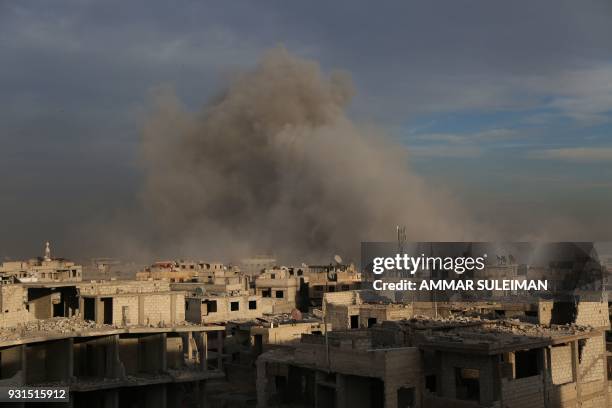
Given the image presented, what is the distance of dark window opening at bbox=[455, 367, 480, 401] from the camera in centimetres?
1697

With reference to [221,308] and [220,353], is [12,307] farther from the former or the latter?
[221,308]

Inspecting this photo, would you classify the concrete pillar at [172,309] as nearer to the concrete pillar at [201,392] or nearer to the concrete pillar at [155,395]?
the concrete pillar at [201,392]

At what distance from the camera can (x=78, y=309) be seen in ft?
71.1

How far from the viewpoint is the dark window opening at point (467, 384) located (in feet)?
55.7

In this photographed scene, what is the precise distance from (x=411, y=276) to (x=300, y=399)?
1792cm

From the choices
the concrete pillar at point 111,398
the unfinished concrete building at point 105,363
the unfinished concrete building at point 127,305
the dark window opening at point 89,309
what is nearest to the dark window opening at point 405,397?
the unfinished concrete building at point 105,363

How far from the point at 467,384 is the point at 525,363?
1.44 metres

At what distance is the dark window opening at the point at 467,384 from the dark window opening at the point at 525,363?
976 millimetres

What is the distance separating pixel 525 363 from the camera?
17.8 meters

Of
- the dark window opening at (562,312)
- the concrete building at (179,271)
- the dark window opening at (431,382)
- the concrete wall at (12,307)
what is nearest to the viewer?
the dark window opening at (431,382)

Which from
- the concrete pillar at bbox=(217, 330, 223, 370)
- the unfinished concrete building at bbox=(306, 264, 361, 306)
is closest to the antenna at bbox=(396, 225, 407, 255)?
the unfinished concrete building at bbox=(306, 264, 361, 306)

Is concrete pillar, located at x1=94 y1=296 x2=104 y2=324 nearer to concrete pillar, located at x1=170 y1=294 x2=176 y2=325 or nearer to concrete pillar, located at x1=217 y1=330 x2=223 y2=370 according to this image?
concrete pillar, located at x1=170 y1=294 x2=176 y2=325

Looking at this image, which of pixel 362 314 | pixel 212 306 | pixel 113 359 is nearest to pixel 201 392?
pixel 113 359

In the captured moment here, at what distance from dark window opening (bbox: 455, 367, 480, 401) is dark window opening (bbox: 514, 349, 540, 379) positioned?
3.20 feet
